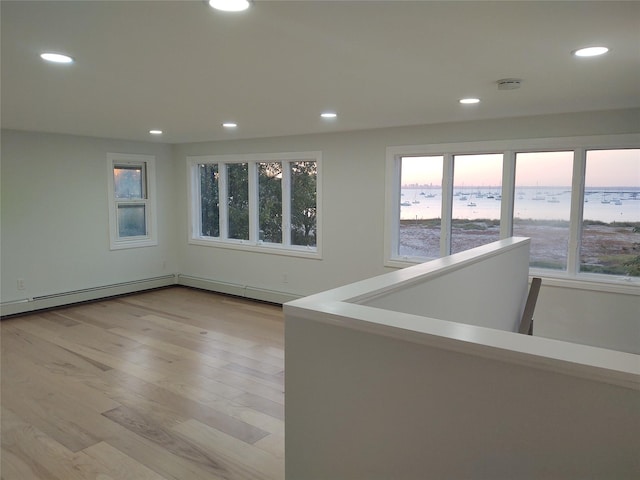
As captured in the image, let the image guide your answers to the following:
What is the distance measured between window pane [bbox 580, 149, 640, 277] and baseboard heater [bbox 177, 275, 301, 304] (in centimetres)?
339

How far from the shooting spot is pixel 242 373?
3934 mm

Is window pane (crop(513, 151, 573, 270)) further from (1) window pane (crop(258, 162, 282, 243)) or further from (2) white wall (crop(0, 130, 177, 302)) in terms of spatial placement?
(2) white wall (crop(0, 130, 177, 302))

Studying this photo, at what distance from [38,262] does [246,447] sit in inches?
172

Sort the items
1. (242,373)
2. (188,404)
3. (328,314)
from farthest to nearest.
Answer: (242,373), (188,404), (328,314)

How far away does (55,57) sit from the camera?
241cm

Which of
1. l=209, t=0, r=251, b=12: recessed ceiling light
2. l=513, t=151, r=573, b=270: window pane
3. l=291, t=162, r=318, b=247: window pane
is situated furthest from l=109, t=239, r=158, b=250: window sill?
l=209, t=0, r=251, b=12: recessed ceiling light

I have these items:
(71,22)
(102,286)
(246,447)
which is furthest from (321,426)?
(102,286)

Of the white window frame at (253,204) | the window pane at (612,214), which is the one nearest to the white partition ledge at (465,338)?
the window pane at (612,214)

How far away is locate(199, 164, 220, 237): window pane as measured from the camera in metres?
7.09

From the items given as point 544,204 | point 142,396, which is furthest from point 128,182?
point 544,204

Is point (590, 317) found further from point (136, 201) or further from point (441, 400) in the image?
point (136, 201)

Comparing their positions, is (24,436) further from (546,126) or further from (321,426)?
(546,126)

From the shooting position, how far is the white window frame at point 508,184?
13.6ft

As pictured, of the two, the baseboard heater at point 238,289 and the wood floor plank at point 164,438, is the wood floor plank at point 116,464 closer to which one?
the wood floor plank at point 164,438
